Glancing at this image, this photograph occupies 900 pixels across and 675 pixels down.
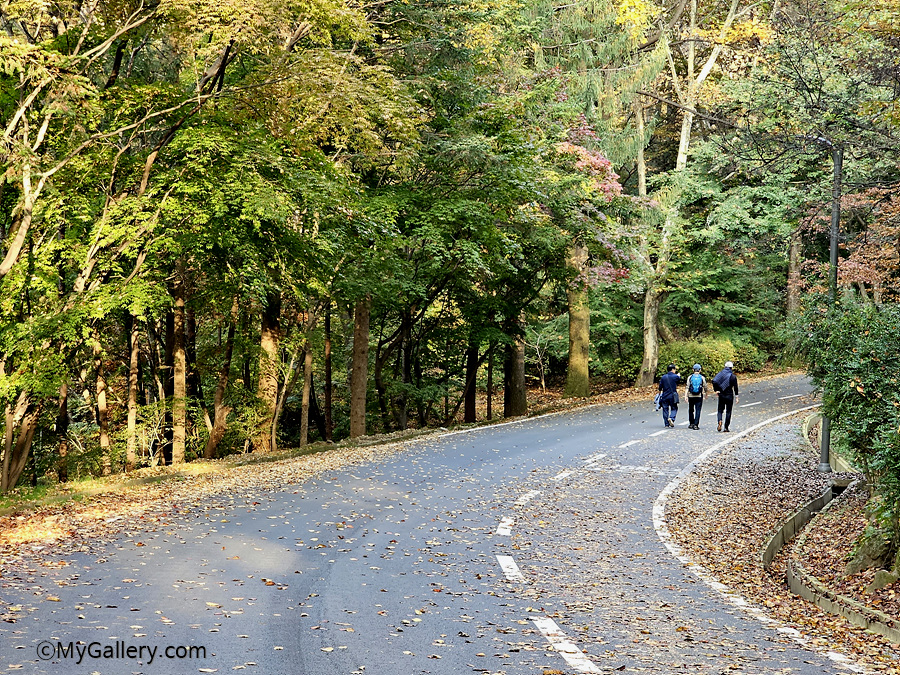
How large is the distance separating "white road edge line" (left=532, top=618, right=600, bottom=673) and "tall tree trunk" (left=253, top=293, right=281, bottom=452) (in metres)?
15.2

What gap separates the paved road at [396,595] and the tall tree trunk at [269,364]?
7696 mm

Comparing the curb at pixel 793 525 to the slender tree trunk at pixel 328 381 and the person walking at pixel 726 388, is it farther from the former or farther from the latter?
the slender tree trunk at pixel 328 381

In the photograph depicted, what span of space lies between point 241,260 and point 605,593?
36.7 ft

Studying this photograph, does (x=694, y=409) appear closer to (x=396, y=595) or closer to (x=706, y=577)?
(x=706, y=577)

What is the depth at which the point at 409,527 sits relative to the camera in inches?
431

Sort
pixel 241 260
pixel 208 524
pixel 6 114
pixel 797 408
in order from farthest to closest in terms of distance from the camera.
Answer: pixel 797 408
pixel 241 260
pixel 6 114
pixel 208 524

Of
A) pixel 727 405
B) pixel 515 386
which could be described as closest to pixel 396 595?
pixel 727 405

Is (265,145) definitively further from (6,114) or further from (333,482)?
(333,482)

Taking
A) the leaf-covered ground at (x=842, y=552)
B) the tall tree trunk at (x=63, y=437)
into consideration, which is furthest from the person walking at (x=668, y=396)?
the tall tree trunk at (x=63, y=437)

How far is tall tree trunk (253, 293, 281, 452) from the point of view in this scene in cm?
2127

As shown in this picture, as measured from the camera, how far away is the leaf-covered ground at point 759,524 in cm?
733

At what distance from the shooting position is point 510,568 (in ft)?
29.7

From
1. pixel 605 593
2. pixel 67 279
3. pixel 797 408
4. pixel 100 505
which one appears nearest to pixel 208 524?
pixel 100 505

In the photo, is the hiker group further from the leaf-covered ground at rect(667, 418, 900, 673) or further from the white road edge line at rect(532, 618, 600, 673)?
the white road edge line at rect(532, 618, 600, 673)
